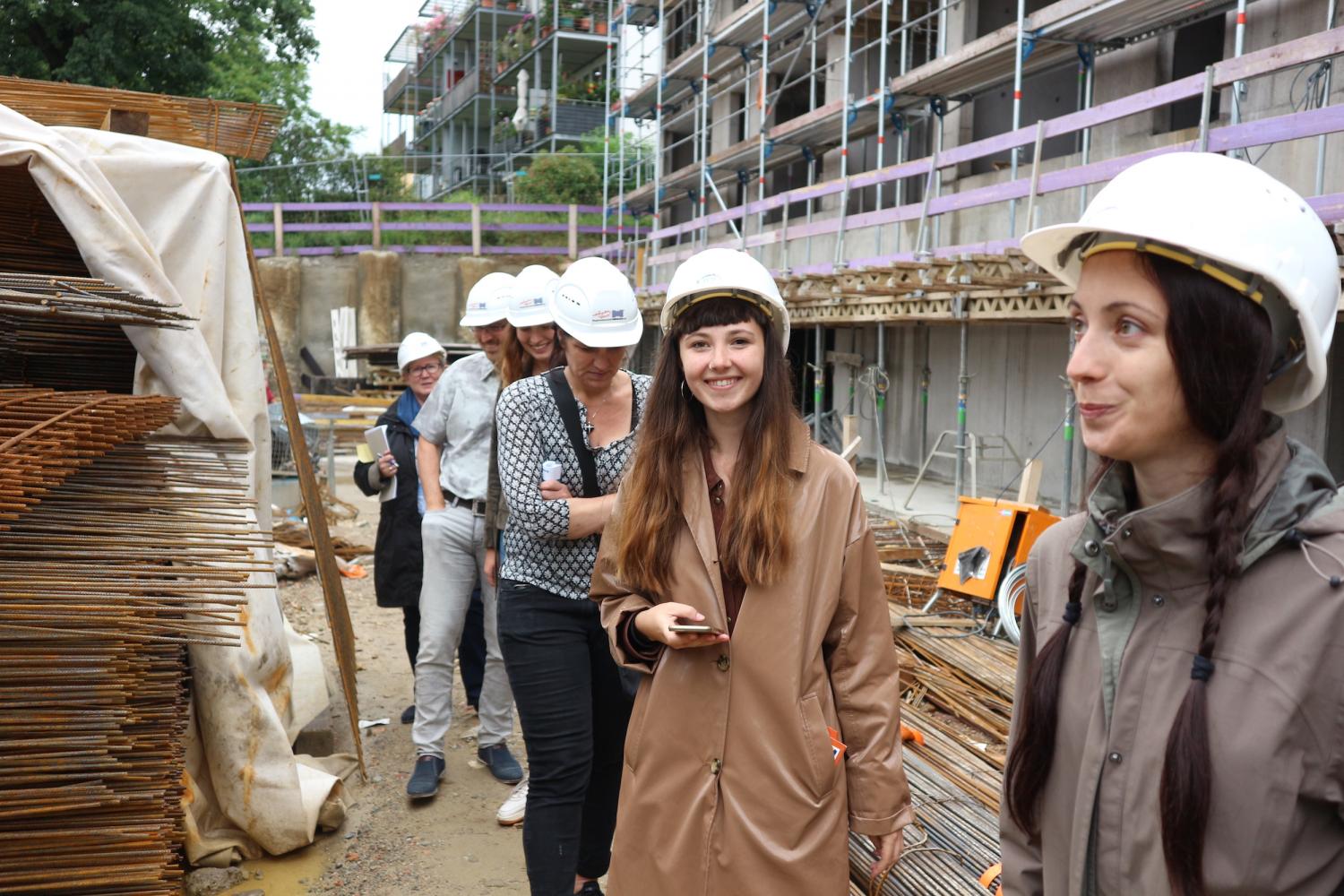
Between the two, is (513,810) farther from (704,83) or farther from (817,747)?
(704,83)

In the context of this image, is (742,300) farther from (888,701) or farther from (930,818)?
(930,818)

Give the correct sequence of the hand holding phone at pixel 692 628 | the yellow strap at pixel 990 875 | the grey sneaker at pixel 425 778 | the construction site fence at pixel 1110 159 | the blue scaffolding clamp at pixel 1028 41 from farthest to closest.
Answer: the blue scaffolding clamp at pixel 1028 41
the construction site fence at pixel 1110 159
the grey sneaker at pixel 425 778
the yellow strap at pixel 990 875
the hand holding phone at pixel 692 628

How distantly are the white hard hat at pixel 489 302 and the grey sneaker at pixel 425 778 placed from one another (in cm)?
189

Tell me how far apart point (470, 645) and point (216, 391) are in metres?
2.07

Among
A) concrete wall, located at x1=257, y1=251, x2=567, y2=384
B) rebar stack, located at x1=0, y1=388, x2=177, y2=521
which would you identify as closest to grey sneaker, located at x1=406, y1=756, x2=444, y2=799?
rebar stack, located at x1=0, y1=388, x2=177, y2=521

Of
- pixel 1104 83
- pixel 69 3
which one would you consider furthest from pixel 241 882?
pixel 69 3

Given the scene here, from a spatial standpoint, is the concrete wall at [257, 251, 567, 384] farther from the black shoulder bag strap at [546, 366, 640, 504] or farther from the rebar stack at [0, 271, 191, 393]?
the black shoulder bag strap at [546, 366, 640, 504]

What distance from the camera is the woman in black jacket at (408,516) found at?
5.63m

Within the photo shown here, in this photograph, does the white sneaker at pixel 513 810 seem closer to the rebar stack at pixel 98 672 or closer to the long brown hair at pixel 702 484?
the rebar stack at pixel 98 672

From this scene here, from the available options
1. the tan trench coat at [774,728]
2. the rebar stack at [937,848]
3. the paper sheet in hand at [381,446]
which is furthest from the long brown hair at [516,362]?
the tan trench coat at [774,728]

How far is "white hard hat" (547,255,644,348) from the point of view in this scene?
3.57 meters

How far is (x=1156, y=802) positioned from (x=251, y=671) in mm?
3604

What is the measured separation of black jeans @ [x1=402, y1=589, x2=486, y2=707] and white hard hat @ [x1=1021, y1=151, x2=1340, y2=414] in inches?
179

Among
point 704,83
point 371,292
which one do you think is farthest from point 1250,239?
point 371,292
